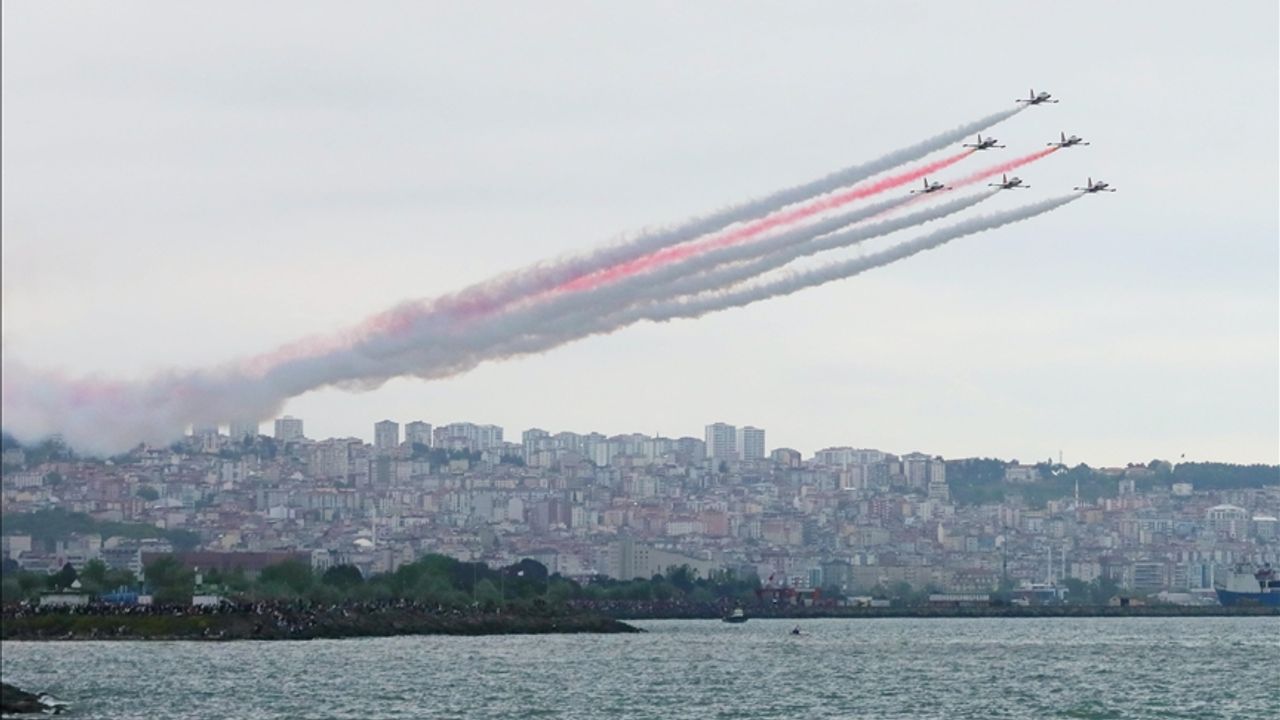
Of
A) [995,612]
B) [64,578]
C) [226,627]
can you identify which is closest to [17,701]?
[226,627]

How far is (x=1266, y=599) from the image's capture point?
195m

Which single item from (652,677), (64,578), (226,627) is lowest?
(652,677)

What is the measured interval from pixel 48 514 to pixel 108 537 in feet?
134

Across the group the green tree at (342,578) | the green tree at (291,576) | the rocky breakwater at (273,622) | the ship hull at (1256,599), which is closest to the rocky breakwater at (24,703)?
the rocky breakwater at (273,622)

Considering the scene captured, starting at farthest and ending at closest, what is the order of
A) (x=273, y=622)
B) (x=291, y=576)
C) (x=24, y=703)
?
(x=291, y=576) < (x=273, y=622) < (x=24, y=703)

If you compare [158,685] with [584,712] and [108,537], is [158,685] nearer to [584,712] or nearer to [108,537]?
[584,712]

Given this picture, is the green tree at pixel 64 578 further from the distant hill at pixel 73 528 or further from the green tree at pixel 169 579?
the green tree at pixel 169 579

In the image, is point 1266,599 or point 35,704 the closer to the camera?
point 35,704

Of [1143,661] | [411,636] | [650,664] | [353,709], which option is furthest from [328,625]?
[353,709]

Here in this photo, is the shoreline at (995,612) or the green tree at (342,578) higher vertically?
the green tree at (342,578)

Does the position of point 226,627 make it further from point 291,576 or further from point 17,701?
point 17,701

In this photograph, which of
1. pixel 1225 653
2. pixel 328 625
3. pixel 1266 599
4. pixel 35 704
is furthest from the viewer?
pixel 1266 599

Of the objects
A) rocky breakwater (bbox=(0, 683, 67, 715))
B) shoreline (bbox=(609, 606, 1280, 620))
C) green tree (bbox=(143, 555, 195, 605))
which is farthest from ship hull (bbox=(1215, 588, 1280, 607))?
rocky breakwater (bbox=(0, 683, 67, 715))

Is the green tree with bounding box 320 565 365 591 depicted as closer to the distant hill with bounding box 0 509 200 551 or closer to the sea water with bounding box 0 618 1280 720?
the distant hill with bounding box 0 509 200 551
